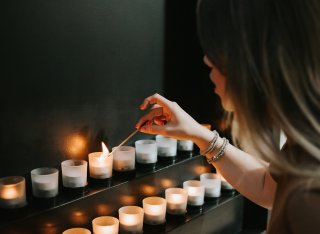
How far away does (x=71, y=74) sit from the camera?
5.04 ft

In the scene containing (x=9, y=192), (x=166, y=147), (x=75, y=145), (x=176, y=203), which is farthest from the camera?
(x=166, y=147)

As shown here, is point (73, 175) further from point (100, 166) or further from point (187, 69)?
point (187, 69)

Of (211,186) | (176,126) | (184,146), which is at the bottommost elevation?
(211,186)

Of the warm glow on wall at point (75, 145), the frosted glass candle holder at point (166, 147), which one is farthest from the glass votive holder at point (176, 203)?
the warm glow on wall at point (75, 145)

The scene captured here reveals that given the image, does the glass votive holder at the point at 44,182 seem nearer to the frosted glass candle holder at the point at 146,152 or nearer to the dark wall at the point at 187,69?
the frosted glass candle holder at the point at 146,152

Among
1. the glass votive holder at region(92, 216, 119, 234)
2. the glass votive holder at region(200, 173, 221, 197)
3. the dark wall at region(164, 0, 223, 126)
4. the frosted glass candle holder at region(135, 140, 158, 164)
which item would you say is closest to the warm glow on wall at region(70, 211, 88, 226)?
the glass votive holder at region(92, 216, 119, 234)

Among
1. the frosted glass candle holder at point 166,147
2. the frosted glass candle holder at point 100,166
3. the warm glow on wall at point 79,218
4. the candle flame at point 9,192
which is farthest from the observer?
the frosted glass candle holder at point 166,147

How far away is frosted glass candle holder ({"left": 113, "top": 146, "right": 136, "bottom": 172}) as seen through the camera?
5.43 ft

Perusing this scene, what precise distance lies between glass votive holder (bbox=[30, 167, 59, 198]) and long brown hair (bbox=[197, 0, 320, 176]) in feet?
2.54

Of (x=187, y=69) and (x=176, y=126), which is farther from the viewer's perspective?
(x=187, y=69)

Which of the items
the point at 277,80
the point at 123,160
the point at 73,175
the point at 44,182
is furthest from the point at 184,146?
the point at 277,80

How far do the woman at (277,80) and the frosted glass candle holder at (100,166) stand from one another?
0.77 m

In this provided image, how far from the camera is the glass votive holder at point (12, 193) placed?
1.32 m

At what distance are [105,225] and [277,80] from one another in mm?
940
